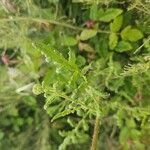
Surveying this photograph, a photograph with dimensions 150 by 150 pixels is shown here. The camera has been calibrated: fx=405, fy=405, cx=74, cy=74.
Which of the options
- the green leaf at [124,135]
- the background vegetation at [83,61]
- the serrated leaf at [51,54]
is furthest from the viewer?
the green leaf at [124,135]

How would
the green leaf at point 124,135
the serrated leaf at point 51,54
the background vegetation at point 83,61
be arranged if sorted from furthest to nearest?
the green leaf at point 124,135
the background vegetation at point 83,61
the serrated leaf at point 51,54

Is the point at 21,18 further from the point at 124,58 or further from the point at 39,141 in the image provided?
the point at 39,141

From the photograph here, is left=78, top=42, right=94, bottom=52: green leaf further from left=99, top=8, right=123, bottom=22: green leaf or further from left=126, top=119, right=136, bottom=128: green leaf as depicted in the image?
left=126, top=119, right=136, bottom=128: green leaf

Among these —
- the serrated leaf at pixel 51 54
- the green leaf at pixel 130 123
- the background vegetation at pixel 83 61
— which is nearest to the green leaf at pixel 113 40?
the background vegetation at pixel 83 61

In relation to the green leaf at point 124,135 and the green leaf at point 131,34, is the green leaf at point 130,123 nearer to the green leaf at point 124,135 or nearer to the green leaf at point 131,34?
the green leaf at point 124,135

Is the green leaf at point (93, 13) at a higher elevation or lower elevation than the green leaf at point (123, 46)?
higher

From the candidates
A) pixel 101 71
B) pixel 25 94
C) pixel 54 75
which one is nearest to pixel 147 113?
pixel 101 71

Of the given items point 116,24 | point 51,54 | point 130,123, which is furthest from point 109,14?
point 51,54

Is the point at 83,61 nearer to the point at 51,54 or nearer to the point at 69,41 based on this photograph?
the point at 69,41
